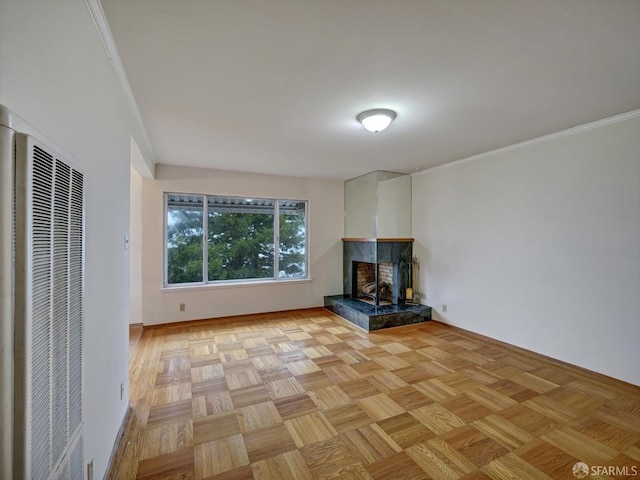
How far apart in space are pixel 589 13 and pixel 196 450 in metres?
3.35

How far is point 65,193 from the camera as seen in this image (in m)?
1.02

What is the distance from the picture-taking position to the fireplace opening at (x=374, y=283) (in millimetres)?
5087

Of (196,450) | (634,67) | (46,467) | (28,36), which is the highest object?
(634,67)

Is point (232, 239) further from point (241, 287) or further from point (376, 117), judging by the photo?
point (376, 117)

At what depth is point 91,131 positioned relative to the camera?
144 cm

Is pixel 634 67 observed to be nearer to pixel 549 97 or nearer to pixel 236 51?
pixel 549 97

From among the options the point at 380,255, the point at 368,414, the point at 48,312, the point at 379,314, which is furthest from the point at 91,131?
the point at 380,255

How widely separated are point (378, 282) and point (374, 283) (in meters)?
0.54

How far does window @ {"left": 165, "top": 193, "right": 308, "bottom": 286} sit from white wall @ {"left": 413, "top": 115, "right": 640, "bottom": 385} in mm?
2608

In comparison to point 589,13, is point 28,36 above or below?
below

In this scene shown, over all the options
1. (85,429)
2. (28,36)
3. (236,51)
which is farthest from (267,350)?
(28,36)

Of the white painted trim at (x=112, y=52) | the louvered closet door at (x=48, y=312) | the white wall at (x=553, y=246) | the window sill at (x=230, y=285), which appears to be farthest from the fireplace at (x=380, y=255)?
the louvered closet door at (x=48, y=312)

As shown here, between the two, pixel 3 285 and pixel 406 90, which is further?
pixel 406 90

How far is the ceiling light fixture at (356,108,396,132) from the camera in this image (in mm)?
2570
